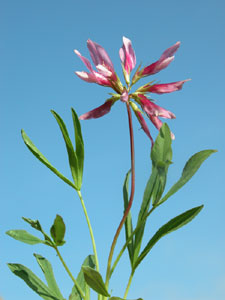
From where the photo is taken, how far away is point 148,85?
5.99 feet

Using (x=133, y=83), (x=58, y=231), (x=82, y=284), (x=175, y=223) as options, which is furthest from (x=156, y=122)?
(x=82, y=284)

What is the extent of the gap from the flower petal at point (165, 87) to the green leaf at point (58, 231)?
630 mm

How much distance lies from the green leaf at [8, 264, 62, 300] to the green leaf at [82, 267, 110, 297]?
33cm

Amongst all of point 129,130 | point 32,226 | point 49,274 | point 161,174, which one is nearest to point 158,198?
point 161,174

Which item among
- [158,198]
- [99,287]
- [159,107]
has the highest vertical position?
[159,107]

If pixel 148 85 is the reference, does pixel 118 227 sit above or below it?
below

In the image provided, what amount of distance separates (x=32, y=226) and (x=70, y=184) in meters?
0.24

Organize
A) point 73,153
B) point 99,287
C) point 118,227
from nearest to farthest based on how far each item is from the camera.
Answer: point 99,287
point 118,227
point 73,153

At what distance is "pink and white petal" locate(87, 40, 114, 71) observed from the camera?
1.83 m

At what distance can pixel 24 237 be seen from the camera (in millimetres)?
1810

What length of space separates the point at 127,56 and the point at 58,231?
77 centimetres

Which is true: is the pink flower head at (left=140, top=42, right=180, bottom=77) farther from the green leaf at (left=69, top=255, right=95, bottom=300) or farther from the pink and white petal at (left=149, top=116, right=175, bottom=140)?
the green leaf at (left=69, top=255, right=95, bottom=300)

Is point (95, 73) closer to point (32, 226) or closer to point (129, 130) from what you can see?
point (129, 130)

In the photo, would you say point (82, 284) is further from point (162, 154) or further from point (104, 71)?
point (104, 71)
